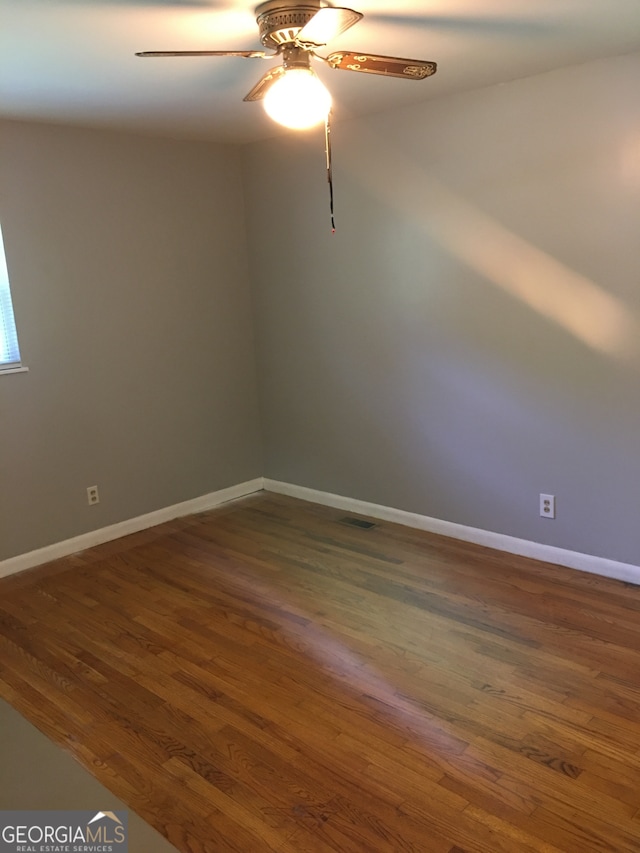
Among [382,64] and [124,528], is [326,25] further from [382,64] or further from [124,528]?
[124,528]

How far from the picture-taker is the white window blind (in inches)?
144

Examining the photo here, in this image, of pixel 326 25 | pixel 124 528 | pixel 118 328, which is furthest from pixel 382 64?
pixel 124 528

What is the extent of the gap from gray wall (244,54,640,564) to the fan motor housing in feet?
4.92

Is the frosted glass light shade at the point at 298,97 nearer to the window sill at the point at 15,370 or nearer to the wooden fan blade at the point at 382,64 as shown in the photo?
the wooden fan blade at the point at 382,64

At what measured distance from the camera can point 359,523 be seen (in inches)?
169

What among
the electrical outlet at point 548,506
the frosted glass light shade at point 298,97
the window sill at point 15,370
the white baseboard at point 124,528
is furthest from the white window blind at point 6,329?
the electrical outlet at point 548,506

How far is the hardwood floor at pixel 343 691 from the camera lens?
6.63ft

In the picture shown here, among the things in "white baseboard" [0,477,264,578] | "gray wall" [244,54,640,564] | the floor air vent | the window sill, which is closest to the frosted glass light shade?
"gray wall" [244,54,640,564]

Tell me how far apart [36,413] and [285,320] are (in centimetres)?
167

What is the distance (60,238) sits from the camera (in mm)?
3834

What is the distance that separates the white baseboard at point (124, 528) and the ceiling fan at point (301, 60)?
109 inches

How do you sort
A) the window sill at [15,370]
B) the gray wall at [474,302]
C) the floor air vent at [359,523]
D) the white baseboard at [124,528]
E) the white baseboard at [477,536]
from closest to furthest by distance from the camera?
the gray wall at [474,302], the white baseboard at [477,536], the window sill at [15,370], the white baseboard at [124,528], the floor air vent at [359,523]

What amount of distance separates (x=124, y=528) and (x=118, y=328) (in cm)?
121

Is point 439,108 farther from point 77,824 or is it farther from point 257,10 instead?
point 77,824
